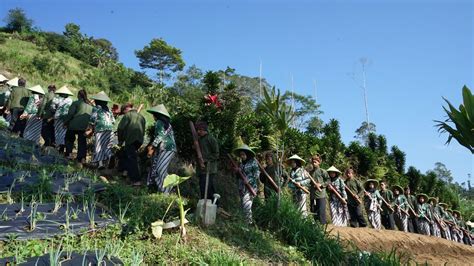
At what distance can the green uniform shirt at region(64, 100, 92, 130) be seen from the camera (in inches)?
311

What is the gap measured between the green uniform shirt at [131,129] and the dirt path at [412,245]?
12.6ft

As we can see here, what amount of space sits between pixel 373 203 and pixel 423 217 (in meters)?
3.20

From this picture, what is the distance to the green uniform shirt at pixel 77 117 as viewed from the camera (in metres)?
7.91

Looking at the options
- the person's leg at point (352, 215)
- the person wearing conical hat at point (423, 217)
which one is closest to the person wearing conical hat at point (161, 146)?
the person's leg at point (352, 215)

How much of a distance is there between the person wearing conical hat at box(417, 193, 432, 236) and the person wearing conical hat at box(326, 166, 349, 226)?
4527mm

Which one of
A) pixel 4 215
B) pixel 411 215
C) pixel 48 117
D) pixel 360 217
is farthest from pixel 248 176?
pixel 411 215

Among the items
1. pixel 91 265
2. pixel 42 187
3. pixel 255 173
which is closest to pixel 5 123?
pixel 42 187

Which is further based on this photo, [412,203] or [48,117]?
[412,203]

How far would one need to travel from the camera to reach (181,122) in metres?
9.05

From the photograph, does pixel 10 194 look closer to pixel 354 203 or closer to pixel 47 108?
pixel 47 108

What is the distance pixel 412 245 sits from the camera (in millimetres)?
10930

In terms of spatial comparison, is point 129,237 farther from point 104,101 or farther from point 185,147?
point 185,147

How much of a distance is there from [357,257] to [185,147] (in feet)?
14.4

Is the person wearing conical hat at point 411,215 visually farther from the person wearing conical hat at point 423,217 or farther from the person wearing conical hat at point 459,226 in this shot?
the person wearing conical hat at point 459,226
